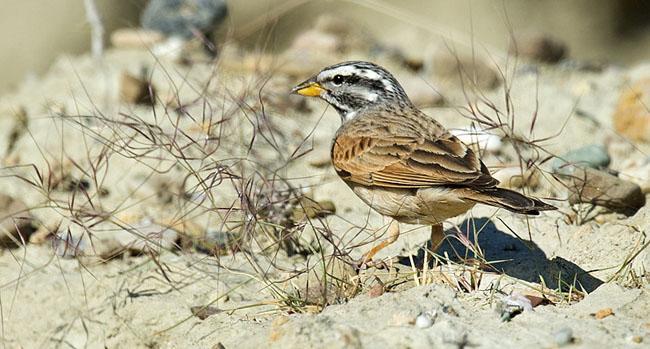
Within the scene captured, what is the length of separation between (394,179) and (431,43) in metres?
4.88

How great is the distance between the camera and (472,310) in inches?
174

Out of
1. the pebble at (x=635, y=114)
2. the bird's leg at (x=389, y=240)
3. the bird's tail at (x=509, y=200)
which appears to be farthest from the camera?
the pebble at (x=635, y=114)

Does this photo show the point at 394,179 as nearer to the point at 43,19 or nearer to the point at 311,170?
the point at 311,170

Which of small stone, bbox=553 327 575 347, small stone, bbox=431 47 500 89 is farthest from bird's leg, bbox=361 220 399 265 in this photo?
small stone, bbox=431 47 500 89

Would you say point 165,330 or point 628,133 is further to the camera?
point 628,133

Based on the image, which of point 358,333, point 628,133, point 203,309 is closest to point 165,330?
point 203,309

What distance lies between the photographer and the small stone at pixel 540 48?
9.77m

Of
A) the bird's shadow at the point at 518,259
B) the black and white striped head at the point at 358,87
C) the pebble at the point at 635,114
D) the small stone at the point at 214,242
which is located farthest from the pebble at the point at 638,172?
the small stone at the point at 214,242

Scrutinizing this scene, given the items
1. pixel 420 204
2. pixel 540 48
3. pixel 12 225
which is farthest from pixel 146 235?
pixel 540 48

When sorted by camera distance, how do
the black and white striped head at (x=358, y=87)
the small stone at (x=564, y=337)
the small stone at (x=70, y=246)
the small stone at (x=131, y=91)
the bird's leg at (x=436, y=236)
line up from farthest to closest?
the small stone at (x=131, y=91) < the black and white striped head at (x=358, y=87) < the small stone at (x=70, y=246) < the bird's leg at (x=436, y=236) < the small stone at (x=564, y=337)

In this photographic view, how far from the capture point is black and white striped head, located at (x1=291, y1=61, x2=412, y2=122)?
6.02 m

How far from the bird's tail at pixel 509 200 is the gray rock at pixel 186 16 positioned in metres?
4.58

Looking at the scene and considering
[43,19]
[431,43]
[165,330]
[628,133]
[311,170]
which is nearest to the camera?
[165,330]

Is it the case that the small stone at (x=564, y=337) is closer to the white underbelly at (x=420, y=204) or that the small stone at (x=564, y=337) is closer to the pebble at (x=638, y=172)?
the white underbelly at (x=420, y=204)
